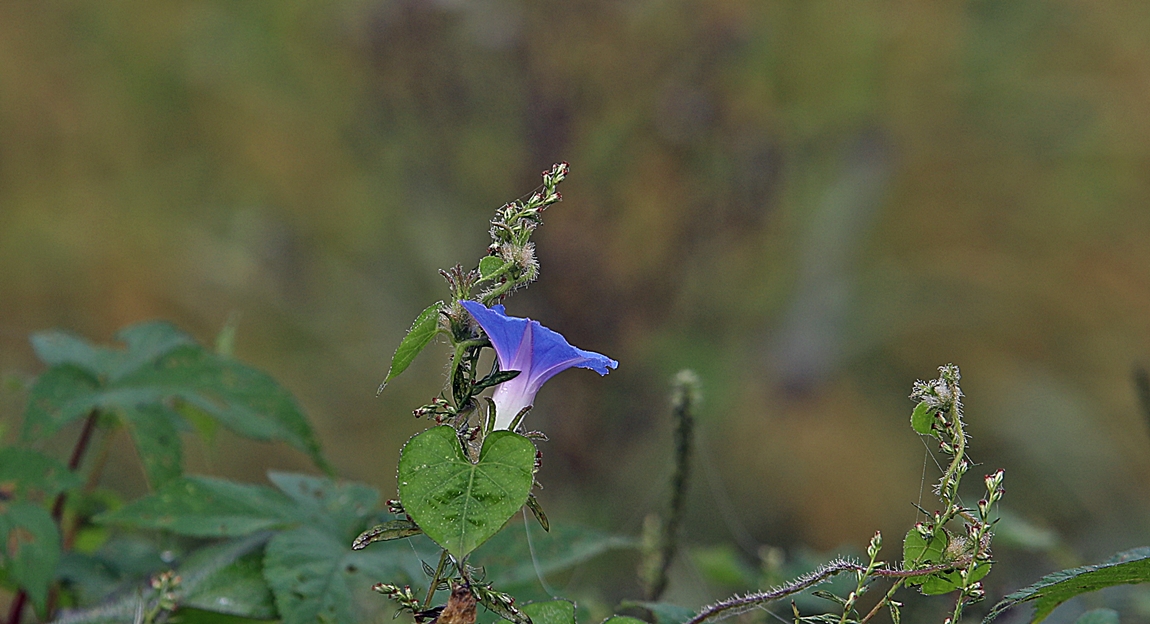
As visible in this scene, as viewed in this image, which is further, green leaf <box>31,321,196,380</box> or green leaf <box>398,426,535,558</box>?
green leaf <box>31,321,196,380</box>

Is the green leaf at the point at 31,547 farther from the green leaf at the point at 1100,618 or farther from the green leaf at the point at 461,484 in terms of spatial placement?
the green leaf at the point at 1100,618

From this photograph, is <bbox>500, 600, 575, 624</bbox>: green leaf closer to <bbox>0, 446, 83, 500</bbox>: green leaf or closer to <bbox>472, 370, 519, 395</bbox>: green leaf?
<bbox>472, 370, 519, 395</bbox>: green leaf

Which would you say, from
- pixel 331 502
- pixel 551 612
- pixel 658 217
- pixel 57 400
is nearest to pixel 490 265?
pixel 551 612

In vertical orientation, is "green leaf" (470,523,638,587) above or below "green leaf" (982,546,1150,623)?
above

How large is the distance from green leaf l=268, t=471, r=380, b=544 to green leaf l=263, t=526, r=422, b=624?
0.01 m

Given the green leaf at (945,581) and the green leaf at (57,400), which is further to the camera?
the green leaf at (57,400)

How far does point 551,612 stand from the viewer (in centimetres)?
37

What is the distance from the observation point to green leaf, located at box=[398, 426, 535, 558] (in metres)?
0.32

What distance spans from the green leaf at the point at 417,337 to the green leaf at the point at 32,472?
280 mm

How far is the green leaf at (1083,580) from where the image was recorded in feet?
1.15

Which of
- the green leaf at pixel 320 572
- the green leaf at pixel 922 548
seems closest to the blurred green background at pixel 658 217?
the green leaf at pixel 320 572

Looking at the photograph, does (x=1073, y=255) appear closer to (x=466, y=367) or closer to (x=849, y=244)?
(x=849, y=244)

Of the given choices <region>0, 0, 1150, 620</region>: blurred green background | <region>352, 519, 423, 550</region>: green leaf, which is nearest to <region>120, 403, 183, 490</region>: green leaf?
<region>352, 519, 423, 550</region>: green leaf

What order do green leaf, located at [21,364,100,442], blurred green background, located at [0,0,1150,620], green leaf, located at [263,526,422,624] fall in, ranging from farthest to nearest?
blurred green background, located at [0,0,1150,620] < green leaf, located at [21,364,100,442] < green leaf, located at [263,526,422,624]
